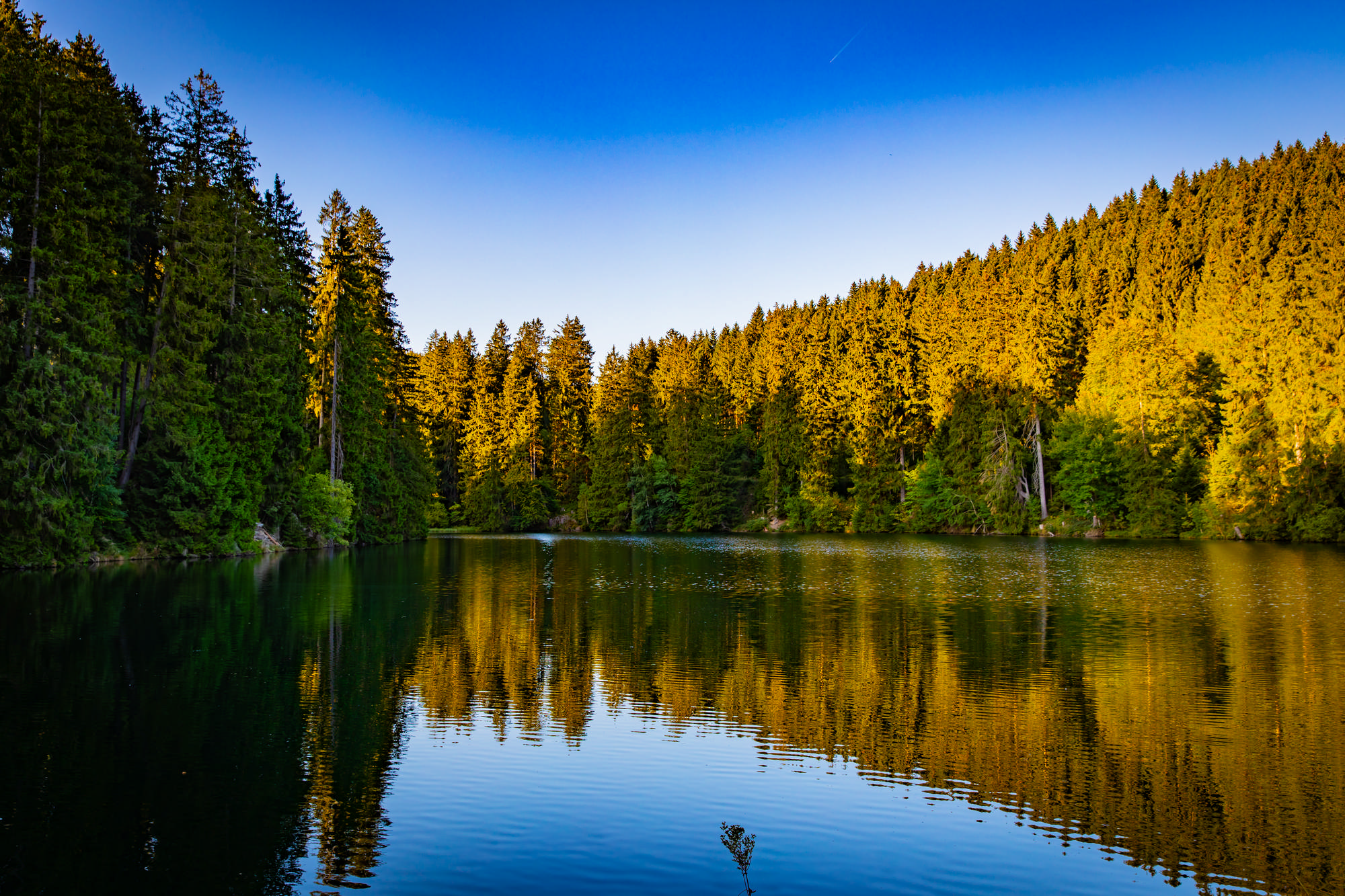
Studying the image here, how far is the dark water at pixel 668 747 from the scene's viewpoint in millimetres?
6473

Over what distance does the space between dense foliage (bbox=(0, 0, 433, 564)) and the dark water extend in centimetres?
864

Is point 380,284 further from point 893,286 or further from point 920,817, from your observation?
point 920,817

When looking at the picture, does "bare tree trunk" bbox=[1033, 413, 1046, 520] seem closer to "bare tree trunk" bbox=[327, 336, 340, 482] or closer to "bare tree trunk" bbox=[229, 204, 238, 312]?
"bare tree trunk" bbox=[327, 336, 340, 482]

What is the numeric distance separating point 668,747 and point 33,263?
90.8 ft

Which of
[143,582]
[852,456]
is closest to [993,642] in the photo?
[143,582]

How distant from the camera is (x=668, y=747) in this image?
31.3ft

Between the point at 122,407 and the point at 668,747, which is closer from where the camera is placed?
the point at 668,747

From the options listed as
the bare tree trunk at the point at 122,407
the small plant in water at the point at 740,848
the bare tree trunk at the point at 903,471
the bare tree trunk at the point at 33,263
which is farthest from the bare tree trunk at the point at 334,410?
the small plant in water at the point at 740,848

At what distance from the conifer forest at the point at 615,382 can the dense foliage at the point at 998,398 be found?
8.9 inches

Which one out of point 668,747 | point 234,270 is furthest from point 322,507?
point 668,747

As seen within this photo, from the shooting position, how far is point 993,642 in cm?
1592

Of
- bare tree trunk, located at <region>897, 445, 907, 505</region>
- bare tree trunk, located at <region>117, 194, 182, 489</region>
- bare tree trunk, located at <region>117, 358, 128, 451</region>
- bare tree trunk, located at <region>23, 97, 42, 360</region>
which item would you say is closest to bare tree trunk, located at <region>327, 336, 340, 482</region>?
bare tree trunk, located at <region>117, 194, 182, 489</region>

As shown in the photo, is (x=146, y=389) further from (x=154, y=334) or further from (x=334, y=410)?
(x=334, y=410)

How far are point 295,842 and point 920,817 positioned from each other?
495cm
